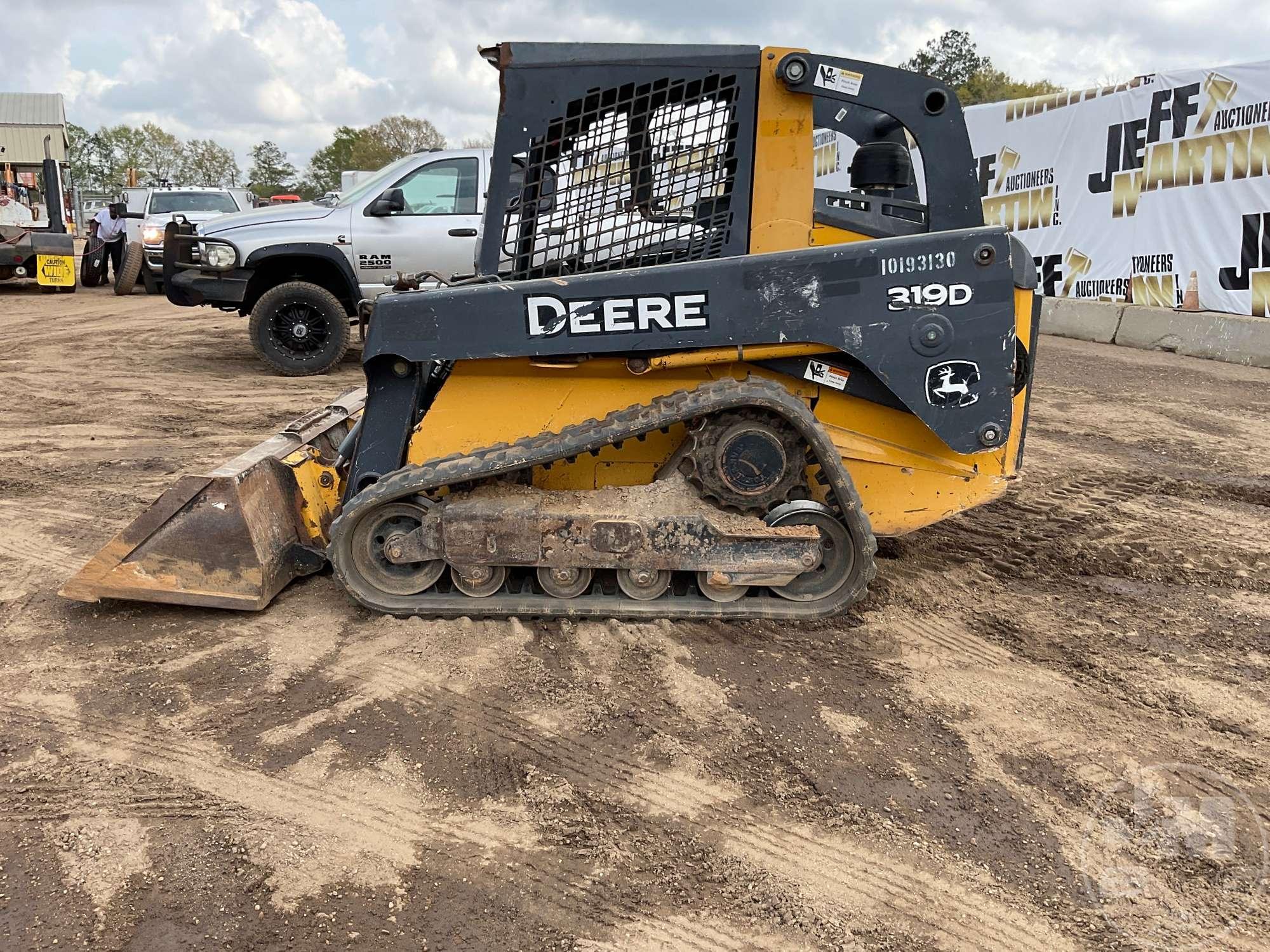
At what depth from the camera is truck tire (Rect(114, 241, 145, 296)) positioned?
54.2 ft

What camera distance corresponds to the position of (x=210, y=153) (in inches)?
2867

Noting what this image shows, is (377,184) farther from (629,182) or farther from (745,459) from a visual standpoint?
(745,459)

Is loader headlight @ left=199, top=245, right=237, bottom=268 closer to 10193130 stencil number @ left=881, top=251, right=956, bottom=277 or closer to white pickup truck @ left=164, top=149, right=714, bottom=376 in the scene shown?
white pickup truck @ left=164, top=149, right=714, bottom=376

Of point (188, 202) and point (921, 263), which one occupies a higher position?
point (188, 202)

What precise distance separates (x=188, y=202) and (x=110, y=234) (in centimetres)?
246

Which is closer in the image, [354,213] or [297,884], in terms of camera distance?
[297,884]

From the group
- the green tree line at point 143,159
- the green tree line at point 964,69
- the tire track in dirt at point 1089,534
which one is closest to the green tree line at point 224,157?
the green tree line at point 143,159

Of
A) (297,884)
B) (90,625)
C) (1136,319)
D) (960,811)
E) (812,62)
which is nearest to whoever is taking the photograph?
(297,884)

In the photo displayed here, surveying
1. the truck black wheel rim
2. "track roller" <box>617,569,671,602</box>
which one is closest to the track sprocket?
"track roller" <box>617,569,671,602</box>

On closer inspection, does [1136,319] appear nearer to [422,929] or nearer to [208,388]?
[208,388]

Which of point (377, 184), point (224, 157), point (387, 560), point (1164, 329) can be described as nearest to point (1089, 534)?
point (387, 560)

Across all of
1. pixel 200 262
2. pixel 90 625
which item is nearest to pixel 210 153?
pixel 200 262

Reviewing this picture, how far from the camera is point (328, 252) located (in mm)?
9016

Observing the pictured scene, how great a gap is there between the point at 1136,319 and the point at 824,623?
9794mm
